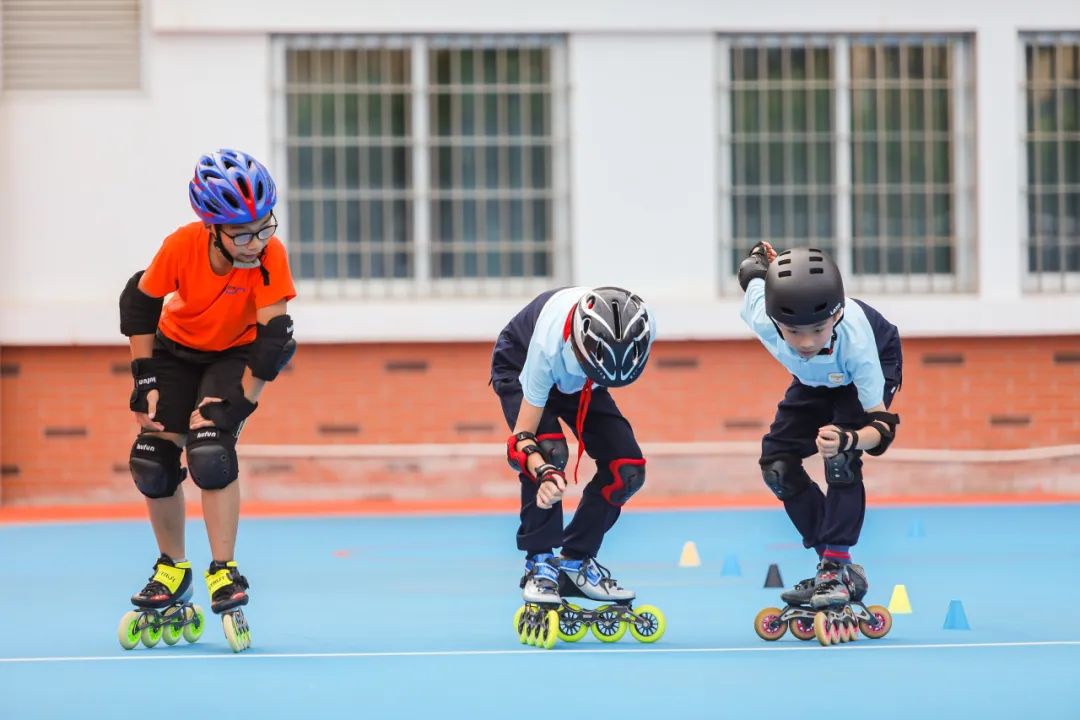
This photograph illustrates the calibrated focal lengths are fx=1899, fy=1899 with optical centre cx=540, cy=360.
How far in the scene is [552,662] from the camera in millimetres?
6527

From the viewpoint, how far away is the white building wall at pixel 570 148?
46.5 ft

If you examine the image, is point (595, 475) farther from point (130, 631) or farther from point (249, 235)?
point (130, 631)

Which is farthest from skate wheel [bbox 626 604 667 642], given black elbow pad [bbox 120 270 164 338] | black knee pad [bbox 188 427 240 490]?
black elbow pad [bbox 120 270 164 338]

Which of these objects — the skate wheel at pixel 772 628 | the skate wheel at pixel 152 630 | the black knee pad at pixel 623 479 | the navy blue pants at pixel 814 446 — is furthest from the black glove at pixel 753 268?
the skate wheel at pixel 152 630

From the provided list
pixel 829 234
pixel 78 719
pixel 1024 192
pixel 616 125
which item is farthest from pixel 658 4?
pixel 78 719

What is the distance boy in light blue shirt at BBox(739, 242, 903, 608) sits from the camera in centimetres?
652

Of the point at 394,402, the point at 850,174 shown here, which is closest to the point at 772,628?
the point at 394,402

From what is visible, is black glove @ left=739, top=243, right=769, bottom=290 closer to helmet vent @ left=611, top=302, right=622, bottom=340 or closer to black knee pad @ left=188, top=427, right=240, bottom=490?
helmet vent @ left=611, top=302, right=622, bottom=340

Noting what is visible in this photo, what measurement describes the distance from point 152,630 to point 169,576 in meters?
0.21

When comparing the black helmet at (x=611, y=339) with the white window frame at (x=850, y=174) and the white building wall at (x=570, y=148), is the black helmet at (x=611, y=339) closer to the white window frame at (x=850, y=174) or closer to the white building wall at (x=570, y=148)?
the white building wall at (x=570, y=148)

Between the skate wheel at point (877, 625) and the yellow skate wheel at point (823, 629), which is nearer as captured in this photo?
the yellow skate wheel at point (823, 629)

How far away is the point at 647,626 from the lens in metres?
7.04

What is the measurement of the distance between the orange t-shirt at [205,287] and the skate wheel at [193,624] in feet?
3.26

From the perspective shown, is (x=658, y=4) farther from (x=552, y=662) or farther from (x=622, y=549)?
(x=552, y=662)
